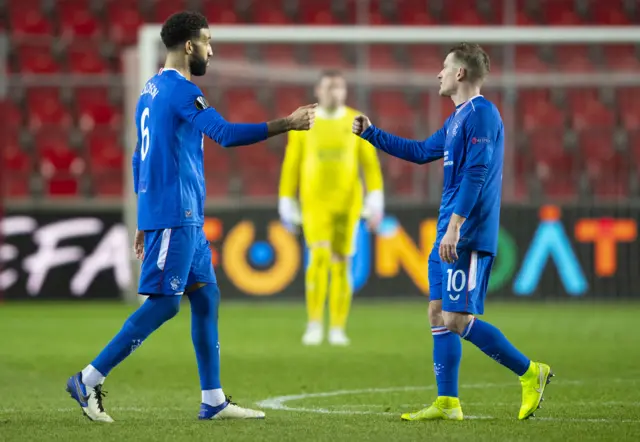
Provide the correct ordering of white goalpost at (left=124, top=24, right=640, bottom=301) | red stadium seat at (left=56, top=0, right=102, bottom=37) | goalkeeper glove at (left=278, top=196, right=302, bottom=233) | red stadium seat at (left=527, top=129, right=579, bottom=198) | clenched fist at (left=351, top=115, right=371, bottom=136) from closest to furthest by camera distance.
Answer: clenched fist at (left=351, top=115, right=371, bottom=136)
goalkeeper glove at (left=278, top=196, right=302, bottom=233)
white goalpost at (left=124, top=24, right=640, bottom=301)
red stadium seat at (left=527, top=129, right=579, bottom=198)
red stadium seat at (left=56, top=0, right=102, bottom=37)

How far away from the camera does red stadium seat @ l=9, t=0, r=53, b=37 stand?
56.7 feet

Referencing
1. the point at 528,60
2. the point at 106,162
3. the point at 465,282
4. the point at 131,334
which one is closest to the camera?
the point at 131,334

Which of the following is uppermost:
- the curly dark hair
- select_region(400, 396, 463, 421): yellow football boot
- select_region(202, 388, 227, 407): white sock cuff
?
the curly dark hair

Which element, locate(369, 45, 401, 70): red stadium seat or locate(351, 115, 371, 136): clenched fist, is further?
locate(369, 45, 401, 70): red stadium seat

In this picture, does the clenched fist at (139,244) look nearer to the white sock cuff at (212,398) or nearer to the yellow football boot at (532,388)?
the white sock cuff at (212,398)

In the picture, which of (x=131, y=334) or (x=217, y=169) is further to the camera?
(x=217, y=169)

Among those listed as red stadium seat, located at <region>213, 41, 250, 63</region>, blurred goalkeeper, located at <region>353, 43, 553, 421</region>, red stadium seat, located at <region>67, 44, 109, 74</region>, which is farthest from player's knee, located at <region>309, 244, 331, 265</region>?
red stadium seat, located at <region>67, 44, 109, 74</region>

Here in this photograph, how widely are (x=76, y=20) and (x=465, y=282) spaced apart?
1315 centimetres

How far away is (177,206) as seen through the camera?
5.27 m

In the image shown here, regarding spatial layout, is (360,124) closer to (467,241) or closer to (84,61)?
(467,241)

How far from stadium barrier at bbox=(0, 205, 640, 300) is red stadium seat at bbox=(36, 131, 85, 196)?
1.43 metres

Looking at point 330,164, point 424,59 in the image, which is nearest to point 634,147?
point 424,59

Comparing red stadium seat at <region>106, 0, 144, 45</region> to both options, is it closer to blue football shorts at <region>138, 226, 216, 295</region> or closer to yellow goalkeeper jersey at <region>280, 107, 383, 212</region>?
yellow goalkeeper jersey at <region>280, 107, 383, 212</region>

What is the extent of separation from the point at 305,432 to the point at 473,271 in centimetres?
101
